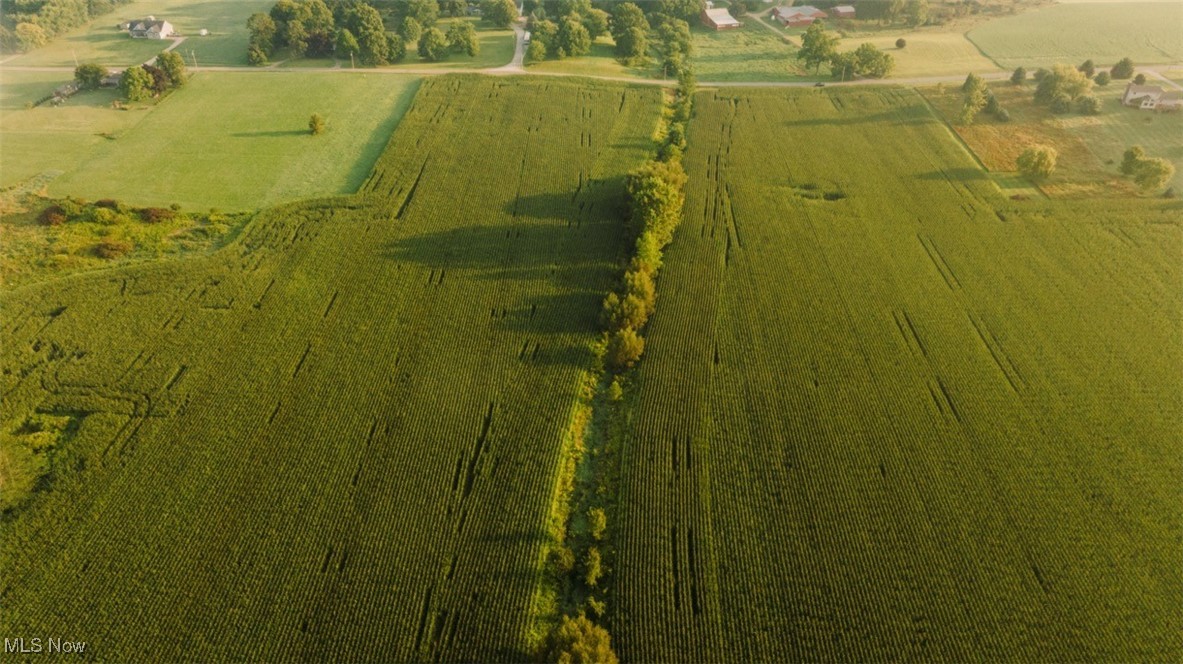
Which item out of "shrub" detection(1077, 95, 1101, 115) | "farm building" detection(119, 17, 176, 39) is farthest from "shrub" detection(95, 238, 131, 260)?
"shrub" detection(1077, 95, 1101, 115)

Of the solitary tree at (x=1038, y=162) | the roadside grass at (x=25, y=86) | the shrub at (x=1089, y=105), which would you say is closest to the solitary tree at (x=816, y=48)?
the shrub at (x=1089, y=105)

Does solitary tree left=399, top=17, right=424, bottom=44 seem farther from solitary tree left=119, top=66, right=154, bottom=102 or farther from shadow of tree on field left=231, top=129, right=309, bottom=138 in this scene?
solitary tree left=119, top=66, right=154, bottom=102

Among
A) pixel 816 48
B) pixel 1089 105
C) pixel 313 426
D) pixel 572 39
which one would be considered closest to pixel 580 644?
pixel 313 426

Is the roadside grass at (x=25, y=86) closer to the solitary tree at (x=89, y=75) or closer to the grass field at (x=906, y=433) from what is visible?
the solitary tree at (x=89, y=75)

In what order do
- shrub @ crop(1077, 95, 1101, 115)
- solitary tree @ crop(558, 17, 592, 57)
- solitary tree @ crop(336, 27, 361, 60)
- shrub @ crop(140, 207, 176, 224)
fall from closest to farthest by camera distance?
shrub @ crop(140, 207, 176, 224), shrub @ crop(1077, 95, 1101, 115), solitary tree @ crop(336, 27, 361, 60), solitary tree @ crop(558, 17, 592, 57)

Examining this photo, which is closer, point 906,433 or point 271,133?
point 906,433

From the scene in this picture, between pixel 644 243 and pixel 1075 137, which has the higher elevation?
pixel 1075 137

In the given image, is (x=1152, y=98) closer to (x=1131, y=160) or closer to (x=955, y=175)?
(x=1131, y=160)
